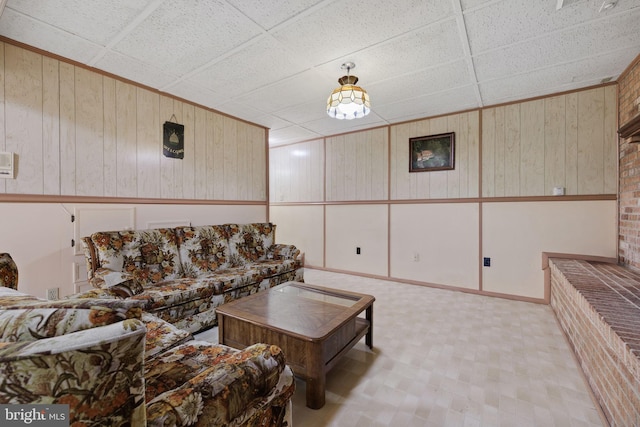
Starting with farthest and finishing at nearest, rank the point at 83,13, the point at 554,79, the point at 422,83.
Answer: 1. the point at 422,83
2. the point at 554,79
3. the point at 83,13

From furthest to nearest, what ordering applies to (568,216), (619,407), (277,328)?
(568,216) < (277,328) < (619,407)

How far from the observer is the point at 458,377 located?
184 centimetres

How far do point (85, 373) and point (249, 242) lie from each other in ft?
10.2

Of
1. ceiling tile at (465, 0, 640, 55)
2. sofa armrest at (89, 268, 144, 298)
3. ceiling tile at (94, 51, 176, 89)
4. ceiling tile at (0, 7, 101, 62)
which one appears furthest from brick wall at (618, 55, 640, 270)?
ceiling tile at (0, 7, 101, 62)

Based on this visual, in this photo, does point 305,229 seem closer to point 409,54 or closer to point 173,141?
point 173,141

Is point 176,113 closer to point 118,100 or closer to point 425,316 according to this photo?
point 118,100

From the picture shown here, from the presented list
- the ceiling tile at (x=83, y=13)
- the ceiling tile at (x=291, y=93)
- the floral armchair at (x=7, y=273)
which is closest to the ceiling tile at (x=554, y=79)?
the ceiling tile at (x=291, y=93)

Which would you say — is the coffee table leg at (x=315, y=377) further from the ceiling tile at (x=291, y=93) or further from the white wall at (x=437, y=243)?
Result: the white wall at (x=437, y=243)

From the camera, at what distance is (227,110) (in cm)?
381

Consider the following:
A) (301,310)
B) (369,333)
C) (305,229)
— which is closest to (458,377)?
(369,333)

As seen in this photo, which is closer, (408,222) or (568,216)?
(568,216)

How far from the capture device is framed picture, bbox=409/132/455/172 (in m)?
3.87

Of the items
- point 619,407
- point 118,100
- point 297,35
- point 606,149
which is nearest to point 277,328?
point 619,407

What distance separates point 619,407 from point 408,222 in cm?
297
